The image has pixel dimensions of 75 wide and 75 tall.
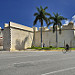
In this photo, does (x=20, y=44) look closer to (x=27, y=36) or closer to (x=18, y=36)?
(x=18, y=36)

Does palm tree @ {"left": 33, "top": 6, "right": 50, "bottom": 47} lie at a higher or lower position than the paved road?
higher

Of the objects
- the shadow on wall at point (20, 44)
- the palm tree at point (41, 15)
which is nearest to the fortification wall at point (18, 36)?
the shadow on wall at point (20, 44)

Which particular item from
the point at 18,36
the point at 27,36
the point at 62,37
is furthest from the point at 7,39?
the point at 62,37

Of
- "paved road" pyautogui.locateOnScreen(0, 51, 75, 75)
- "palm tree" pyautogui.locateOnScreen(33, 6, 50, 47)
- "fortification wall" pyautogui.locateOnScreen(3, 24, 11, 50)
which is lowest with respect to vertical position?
"paved road" pyautogui.locateOnScreen(0, 51, 75, 75)

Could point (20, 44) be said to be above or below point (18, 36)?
below

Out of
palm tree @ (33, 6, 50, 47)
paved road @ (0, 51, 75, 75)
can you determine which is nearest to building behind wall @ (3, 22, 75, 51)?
palm tree @ (33, 6, 50, 47)

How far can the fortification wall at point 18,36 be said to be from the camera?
82.7 ft

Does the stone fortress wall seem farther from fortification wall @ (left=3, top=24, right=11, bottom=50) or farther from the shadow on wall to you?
fortification wall @ (left=3, top=24, right=11, bottom=50)

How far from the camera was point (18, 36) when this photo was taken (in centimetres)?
2780

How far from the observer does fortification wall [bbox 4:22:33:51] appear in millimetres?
25212

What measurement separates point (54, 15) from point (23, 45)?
14.4 m

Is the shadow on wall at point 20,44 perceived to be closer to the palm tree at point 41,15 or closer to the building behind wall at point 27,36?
the building behind wall at point 27,36

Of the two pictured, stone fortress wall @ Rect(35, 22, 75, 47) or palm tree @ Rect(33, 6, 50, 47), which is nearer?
palm tree @ Rect(33, 6, 50, 47)

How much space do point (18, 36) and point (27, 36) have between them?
431cm
